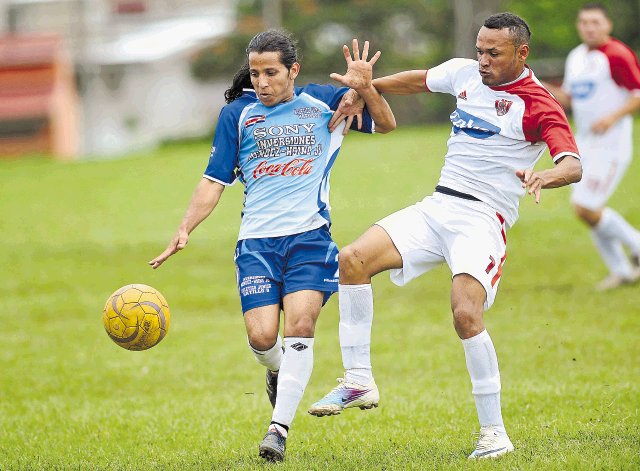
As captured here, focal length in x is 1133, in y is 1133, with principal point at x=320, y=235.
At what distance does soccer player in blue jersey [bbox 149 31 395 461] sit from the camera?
22.2ft

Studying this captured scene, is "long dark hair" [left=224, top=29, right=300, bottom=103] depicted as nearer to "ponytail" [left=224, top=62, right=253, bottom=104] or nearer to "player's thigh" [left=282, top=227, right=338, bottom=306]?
"ponytail" [left=224, top=62, right=253, bottom=104]

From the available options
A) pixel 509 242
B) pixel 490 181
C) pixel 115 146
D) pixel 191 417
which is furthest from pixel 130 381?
pixel 115 146

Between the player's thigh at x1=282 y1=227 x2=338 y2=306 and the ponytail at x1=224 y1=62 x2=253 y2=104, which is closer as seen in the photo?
the player's thigh at x1=282 y1=227 x2=338 y2=306

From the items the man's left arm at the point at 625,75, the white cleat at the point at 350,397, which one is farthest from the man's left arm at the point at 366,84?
the man's left arm at the point at 625,75

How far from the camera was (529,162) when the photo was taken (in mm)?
6820

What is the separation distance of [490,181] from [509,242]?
10.9 metres

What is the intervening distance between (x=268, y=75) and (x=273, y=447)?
2194 millimetres

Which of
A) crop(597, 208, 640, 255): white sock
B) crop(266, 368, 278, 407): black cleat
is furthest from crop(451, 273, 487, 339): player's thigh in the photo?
crop(597, 208, 640, 255): white sock

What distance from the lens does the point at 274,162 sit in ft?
22.8

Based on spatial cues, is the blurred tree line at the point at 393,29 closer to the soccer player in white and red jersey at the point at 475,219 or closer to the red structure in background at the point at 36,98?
the red structure in background at the point at 36,98

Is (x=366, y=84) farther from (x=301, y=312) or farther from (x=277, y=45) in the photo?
(x=301, y=312)

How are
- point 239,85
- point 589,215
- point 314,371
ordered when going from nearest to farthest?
point 239,85 < point 314,371 < point 589,215

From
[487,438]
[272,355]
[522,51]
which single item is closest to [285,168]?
[272,355]

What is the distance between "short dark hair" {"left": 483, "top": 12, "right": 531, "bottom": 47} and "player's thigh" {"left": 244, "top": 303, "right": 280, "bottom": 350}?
211cm
